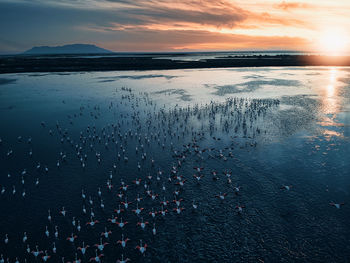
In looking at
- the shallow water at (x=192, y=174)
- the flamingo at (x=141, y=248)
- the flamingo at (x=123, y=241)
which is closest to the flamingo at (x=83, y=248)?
the shallow water at (x=192, y=174)

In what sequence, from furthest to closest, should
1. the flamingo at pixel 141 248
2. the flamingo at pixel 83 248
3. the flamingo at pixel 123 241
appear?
1. the flamingo at pixel 123 241
2. the flamingo at pixel 141 248
3. the flamingo at pixel 83 248

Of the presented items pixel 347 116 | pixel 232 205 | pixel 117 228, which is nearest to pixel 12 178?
pixel 117 228

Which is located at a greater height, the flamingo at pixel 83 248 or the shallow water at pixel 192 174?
the shallow water at pixel 192 174

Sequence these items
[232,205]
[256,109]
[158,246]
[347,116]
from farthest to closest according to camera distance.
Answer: [256,109]
[347,116]
[232,205]
[158,246]

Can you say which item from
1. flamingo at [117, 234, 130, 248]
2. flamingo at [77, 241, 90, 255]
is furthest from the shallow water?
flamingo at [77, 241, 90, 255]

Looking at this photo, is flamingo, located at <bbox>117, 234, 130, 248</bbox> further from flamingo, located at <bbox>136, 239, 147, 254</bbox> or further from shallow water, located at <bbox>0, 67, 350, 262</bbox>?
flamingo, located at <bbox>136, 239, 147, 254</bbox>

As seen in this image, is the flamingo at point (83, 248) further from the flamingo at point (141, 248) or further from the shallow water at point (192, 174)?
the flamingo at point (141, 248)

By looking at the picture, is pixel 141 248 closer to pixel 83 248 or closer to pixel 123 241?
pixel 123 241

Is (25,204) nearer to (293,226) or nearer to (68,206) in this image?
(68,206)

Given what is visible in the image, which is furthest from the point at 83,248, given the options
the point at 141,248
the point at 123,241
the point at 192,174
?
the point at 192,174
